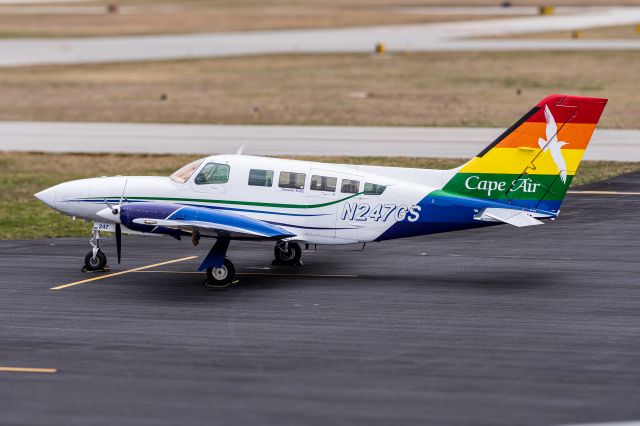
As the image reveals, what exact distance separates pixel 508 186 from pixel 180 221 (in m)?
7.46

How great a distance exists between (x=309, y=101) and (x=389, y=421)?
48147mm

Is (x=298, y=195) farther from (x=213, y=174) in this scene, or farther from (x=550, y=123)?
(x=550, y=123)

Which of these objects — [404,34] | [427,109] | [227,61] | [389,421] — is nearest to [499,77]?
[427,109]

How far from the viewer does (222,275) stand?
26078 mm

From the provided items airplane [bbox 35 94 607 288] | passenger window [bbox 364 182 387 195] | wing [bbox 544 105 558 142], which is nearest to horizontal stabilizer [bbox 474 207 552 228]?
airplane [bbox 35 94 607 288]

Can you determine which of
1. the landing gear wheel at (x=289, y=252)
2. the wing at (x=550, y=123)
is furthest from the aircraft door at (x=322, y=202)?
the wing at (x=550, y=123)

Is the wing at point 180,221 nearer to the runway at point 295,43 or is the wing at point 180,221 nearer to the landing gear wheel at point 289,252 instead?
the landing gear wheel at point 289,252

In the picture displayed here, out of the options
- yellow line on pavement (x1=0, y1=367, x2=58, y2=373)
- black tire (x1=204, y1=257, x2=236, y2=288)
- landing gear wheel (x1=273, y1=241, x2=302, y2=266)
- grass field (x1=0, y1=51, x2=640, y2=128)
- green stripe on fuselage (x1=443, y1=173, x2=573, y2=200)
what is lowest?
yellow line on pavement (x1=0, y1=367, x2=58, y2=373)

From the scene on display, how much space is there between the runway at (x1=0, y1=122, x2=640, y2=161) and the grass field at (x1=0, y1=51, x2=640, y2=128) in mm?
2527

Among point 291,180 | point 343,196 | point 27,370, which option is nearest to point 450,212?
point 343,196

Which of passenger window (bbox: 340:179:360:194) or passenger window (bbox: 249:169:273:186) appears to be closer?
passenger window (bbox: 340:179:360:194)

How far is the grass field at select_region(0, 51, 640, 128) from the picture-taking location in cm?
5888

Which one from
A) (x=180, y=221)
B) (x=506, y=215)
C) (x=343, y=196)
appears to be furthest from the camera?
(x=343, y=196)

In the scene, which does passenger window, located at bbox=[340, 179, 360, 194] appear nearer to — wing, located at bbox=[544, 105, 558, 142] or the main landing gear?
wing, located at bbox=[544, 105, 558, 142]
